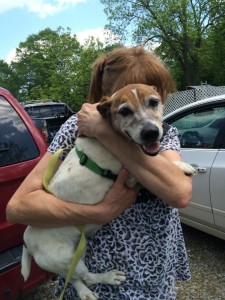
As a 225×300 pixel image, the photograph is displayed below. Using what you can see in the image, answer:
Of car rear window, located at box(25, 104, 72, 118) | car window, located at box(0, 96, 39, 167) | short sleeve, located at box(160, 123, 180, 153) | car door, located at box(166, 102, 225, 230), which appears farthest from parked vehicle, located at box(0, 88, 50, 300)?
car rear window, located at box(25, 104, 72, 118)

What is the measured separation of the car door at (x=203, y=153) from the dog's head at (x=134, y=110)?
7.72 ft

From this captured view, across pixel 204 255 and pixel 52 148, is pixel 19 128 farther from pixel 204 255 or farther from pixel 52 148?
pixel 204 255

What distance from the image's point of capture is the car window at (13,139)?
9.77 ft

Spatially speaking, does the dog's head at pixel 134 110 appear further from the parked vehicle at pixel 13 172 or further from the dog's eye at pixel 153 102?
the parked vehicle at pixel 13 172

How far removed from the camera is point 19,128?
3.18 meters

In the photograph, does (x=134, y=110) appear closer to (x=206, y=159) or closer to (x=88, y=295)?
(x=88, y=295)

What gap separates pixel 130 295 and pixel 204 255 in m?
2.97

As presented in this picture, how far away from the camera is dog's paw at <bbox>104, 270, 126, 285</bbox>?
1.60 m

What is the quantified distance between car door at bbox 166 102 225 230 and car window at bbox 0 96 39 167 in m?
1.83

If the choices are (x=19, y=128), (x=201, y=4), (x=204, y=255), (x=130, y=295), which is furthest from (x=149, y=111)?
(x=201, y=4)

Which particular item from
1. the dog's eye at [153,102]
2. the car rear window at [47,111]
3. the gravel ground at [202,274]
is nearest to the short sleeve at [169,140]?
the dog's eye at [153,102]

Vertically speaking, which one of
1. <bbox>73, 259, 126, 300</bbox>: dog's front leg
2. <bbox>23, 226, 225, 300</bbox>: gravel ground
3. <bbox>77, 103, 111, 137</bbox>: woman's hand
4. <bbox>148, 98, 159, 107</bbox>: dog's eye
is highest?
<bbox>148, 98, 159, 107</bbox>: dog's eye

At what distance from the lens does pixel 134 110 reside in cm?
167

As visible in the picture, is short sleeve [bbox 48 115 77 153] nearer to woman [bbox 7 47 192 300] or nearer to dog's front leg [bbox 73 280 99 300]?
woman [bbox 7 47 192 300]
